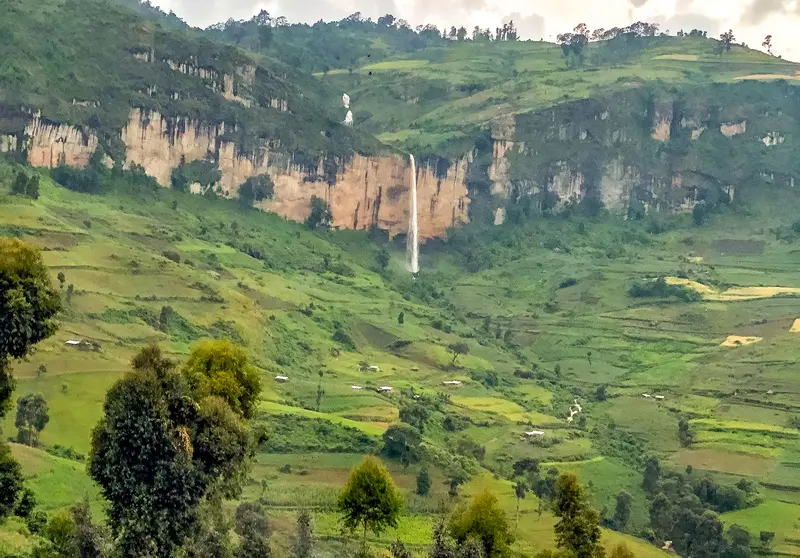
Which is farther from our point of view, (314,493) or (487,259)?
(487,259)

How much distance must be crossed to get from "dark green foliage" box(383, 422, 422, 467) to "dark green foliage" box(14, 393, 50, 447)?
51.6ft

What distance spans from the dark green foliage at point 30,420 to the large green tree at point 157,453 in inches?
706

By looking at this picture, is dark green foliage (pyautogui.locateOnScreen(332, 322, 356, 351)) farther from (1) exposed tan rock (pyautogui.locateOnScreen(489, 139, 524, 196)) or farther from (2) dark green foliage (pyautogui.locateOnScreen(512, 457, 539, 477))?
(1) exposed tan rock (pyautogui.locateOnScreen(489, 139, 524, 196))

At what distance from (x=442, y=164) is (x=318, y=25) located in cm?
7506

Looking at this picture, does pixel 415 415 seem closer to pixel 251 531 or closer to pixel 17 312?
pixel 251 531

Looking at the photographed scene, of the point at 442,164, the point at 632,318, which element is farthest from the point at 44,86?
the point at 632,318

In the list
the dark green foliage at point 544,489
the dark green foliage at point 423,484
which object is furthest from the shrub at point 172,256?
the dark green foliage at point 544,489

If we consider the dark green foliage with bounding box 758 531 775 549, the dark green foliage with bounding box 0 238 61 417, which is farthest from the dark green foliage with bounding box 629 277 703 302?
the dark green foliage with bounding box 0 238 61 417

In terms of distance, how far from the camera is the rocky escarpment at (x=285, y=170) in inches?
3688

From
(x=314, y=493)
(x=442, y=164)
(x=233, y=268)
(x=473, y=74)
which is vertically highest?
(x=473, y=74)

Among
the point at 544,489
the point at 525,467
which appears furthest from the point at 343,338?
the point at 544,489

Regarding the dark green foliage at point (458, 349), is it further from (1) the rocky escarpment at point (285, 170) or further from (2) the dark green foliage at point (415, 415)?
(1) the rocky escarpment at point (285, 170)

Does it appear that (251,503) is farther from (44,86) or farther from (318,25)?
(318,25)

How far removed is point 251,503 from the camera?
44719 millimetres
